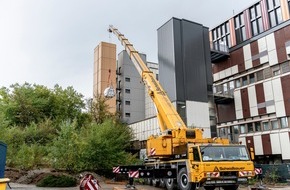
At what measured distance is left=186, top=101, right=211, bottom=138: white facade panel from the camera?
32.7 m

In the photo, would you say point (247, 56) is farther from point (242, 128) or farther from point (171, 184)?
point (171, 184)

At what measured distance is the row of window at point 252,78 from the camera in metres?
30.5

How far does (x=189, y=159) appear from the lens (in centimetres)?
1463

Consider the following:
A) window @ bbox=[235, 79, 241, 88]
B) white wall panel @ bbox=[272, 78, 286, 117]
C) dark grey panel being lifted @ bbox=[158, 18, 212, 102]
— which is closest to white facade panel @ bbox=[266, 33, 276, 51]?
white wall panel @ bbox=[272, 78, 286, 117]

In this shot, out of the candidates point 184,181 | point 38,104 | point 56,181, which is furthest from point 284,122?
A: point 38,104

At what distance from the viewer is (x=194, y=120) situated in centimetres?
3291

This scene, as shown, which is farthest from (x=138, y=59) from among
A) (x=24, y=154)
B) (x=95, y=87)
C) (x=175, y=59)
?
(x=95, y=87)

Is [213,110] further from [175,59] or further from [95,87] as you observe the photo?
[95,87]

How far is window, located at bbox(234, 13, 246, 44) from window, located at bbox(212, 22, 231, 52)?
151 centimetres

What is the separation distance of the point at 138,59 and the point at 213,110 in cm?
1371

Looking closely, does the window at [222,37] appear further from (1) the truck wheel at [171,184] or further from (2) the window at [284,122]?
(1) the truck wheel at [171,184]

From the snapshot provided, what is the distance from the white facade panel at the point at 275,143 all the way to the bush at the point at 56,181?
2024 cm

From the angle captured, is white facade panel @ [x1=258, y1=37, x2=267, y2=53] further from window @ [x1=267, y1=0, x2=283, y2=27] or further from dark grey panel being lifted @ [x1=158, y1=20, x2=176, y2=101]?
dark grey panel being lifted @ [x1=158, y1=20, x2=176, y2=101]

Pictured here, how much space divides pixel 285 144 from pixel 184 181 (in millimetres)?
18099
